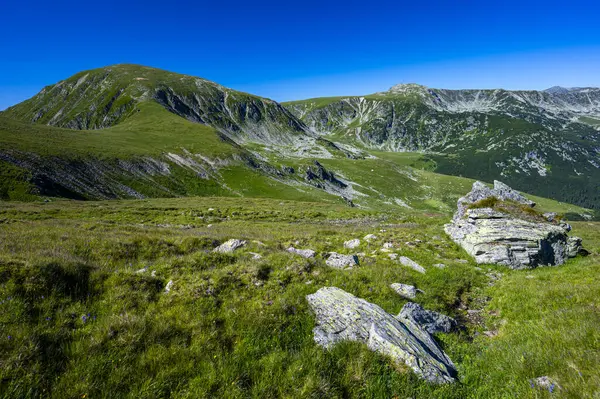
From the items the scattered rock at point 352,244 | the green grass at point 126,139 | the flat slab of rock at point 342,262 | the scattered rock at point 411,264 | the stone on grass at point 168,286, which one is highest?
the green grass at point 126,139

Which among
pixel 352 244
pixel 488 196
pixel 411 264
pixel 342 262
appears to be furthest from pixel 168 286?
pixel 488 196

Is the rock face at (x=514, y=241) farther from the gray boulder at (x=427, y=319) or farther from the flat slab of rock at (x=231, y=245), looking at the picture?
the flat slab of rock at (x=231, y=245)

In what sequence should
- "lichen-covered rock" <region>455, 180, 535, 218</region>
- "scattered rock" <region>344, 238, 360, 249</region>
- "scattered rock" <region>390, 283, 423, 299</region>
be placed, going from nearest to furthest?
"scattered rock" <region>390, 283, 423, 299</region> → "scattered rock" <region>344, 238, 360, 249</region> → "lichen-covered rock" <region>455, 180, 535, 218</region>

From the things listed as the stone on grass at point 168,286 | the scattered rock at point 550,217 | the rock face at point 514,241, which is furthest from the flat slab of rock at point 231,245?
the scattered rock at point 550,217

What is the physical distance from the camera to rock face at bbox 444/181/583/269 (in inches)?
692

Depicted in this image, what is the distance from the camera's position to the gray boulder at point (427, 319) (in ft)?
29.1

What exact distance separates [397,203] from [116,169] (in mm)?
124758

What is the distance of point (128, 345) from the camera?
5.54m

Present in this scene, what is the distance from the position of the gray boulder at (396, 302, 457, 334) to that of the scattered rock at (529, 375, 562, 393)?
321cm

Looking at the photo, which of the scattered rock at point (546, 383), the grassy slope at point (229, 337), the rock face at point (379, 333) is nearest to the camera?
the grassy slope at point (229, 337)

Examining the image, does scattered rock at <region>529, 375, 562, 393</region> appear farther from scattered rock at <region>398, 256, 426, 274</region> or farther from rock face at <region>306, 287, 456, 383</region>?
scattered rock at <region>398, 256, 426, 274</region>

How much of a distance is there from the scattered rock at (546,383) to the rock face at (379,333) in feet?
5.00

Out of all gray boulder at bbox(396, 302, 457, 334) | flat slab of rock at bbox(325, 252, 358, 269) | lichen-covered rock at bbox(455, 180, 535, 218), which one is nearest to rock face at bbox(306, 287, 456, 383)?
gray boulder at bbox(396, 302, 457, 334)

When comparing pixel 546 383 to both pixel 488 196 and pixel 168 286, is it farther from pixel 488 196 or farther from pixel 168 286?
pixel 488 196
